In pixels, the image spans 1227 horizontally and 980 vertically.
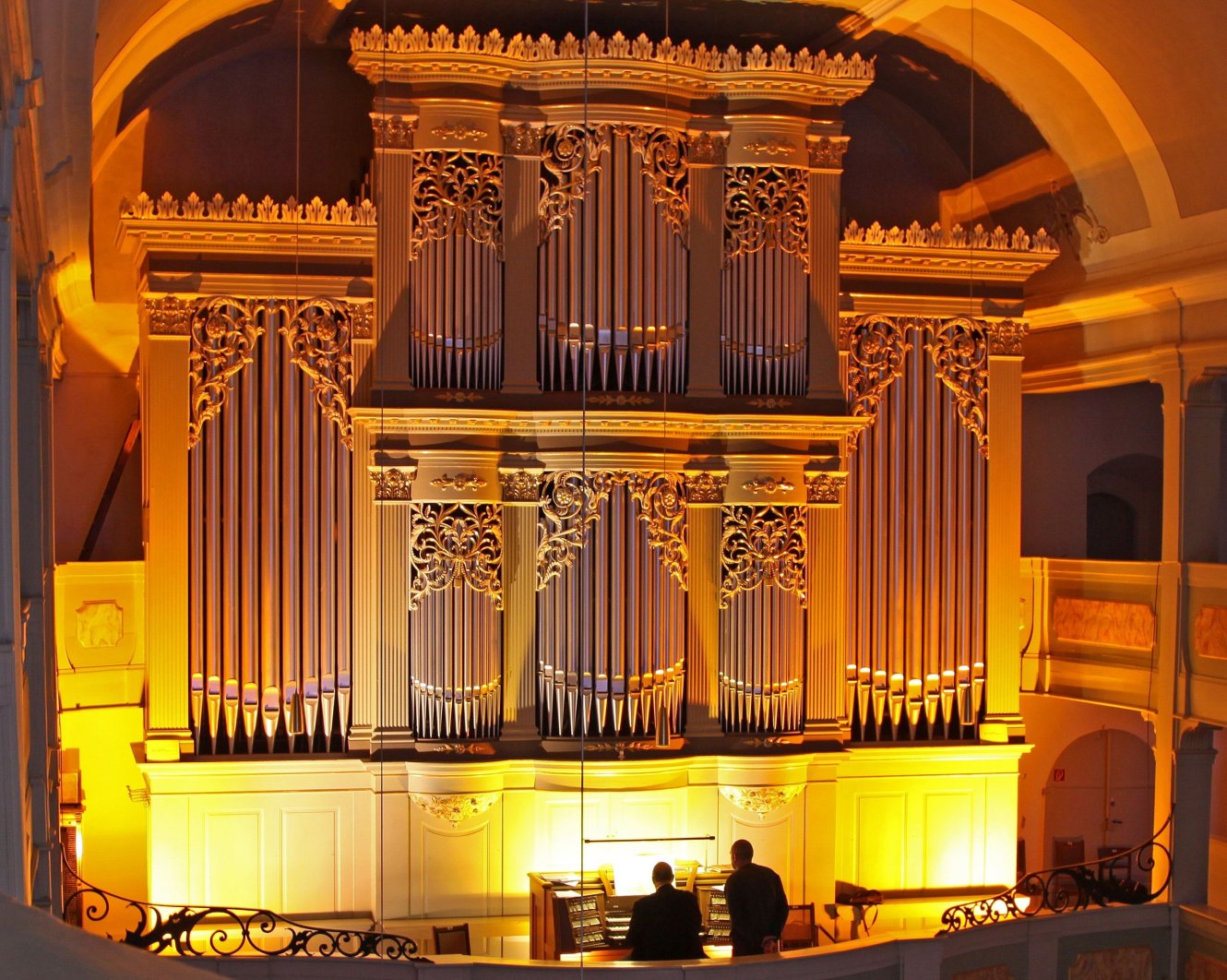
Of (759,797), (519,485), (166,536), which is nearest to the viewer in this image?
(166,536)

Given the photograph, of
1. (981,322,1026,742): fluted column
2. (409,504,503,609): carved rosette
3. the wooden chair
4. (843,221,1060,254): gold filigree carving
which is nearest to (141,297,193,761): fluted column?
(409,504,503,609): carved rosette

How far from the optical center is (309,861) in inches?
406

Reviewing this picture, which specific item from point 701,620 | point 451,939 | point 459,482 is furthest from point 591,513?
point 451,939

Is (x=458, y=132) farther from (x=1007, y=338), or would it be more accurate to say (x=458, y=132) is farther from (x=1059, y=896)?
(x=1059, y=896)

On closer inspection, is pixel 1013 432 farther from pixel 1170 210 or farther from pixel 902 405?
pixel 1170 210

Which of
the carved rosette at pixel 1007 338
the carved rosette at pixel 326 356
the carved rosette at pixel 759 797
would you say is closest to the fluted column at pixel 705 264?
the carved rosette at pixel 1007 338

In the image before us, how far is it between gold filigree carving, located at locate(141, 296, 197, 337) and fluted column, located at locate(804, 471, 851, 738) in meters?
4.34

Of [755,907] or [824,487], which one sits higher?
[824,487]

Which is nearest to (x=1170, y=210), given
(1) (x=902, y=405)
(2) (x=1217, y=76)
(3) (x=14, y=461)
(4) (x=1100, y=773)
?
(2) (x=1217, y=76)

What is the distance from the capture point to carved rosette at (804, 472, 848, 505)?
10789 millimetres

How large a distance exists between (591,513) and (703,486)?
81cm

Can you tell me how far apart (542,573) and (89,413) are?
4.19 metres

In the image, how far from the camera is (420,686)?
33.9 feet

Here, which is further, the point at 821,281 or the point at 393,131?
the point at 821,281
